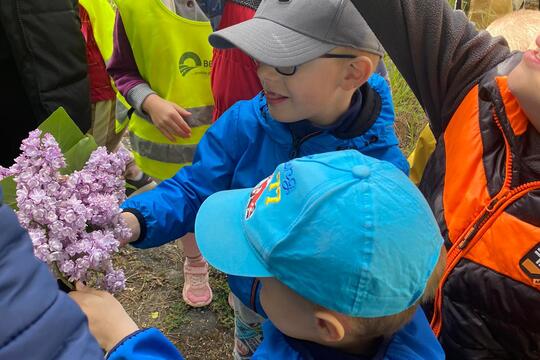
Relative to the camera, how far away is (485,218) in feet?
4.92

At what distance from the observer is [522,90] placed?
4.89 ft

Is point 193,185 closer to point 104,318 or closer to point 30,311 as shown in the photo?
point 104,318

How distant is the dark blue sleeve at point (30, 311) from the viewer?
0.71 m

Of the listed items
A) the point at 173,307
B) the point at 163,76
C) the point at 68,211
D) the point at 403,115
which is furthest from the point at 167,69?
the point at 403,115

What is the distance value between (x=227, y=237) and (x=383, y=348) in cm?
44

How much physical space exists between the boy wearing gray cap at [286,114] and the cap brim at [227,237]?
1.16ft

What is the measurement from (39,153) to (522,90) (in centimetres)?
128

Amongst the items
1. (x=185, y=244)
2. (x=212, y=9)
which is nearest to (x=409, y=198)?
(x=212, y=9)

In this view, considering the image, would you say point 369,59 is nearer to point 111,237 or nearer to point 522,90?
point 522,90

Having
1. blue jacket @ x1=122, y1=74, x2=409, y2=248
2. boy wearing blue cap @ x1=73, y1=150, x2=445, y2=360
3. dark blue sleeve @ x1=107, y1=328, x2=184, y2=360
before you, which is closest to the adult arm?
blue jacket @ x1=122, y1=74, x2=409, y2=248

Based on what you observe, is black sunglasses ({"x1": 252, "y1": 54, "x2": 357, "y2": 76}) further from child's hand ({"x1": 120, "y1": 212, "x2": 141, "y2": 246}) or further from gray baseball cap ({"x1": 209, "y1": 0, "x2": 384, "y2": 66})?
child's hand ({"x1": 120, "y1": 212, "x2": 141, "y2": 246})

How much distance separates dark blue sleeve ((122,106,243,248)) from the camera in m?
1.69

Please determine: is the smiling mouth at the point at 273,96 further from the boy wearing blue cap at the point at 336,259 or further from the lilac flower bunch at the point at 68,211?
the lilac flower bunch at the point at 68,211

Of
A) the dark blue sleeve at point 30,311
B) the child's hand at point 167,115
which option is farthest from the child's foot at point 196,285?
the dark blue sleeve at point 30,311
